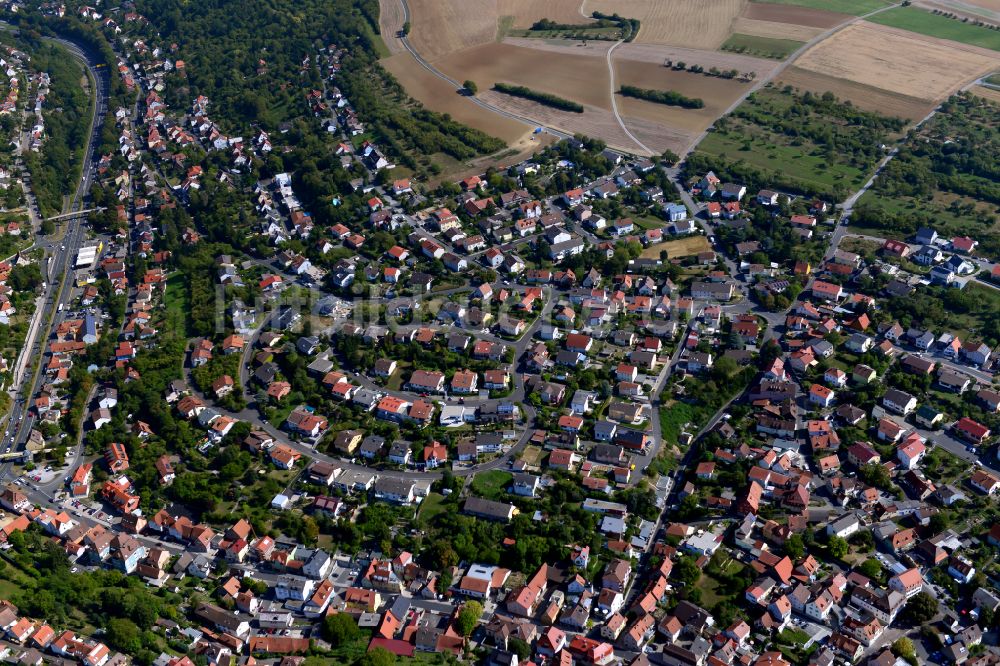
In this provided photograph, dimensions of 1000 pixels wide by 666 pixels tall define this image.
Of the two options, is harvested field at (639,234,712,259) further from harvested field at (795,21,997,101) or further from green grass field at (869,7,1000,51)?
green grass field at (869,7,1000,51)

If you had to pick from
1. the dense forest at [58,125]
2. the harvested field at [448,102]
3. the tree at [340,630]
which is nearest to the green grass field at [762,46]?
the harvested field at [448,102]

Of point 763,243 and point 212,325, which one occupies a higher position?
point 763,243

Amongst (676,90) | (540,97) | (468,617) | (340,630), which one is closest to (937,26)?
(676,90)

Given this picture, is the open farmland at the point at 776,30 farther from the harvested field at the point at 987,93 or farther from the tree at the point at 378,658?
the tree at the point at 378,658

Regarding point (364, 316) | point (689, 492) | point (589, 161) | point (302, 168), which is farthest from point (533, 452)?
point (302, 168)

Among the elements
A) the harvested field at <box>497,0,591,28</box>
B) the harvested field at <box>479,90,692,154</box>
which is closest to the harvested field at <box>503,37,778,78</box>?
the harvested field at <box>497,0,591,28</box>

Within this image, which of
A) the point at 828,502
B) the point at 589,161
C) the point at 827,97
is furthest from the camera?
the point at 827,97

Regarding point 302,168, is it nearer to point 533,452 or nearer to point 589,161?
point 589,161
